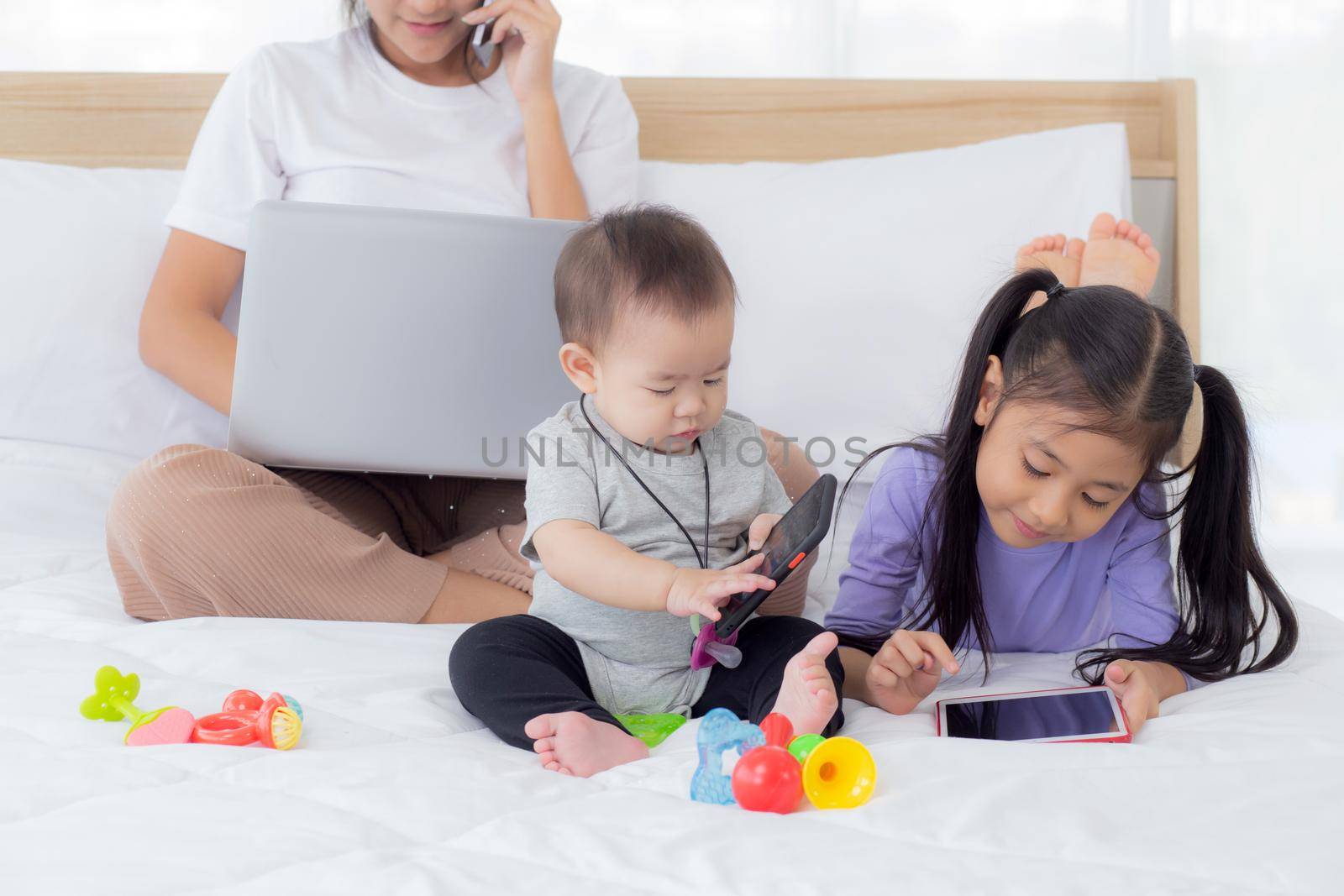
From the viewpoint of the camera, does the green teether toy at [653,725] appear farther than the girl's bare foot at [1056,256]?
No

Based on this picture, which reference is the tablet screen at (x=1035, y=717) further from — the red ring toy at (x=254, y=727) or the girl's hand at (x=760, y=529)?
the red ring toy at (x=254, y=727)

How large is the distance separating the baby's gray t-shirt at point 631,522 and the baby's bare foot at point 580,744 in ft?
0.52

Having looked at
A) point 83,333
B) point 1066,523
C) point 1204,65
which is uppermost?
point 1204,65

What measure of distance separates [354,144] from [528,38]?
10.7 inches

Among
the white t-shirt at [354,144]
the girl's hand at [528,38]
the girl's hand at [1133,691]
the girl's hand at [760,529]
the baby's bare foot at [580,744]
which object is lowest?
the girl's hand at [1133,691]

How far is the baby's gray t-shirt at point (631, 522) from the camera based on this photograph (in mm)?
968

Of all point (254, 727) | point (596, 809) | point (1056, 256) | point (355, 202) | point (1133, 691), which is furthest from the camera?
point (355, 202)

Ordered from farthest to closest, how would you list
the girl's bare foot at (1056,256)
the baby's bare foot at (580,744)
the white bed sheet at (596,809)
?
1. the girl's bare foot at (1056,256)
2. the baby's bare foot at (580,744)
3. the white bed sheet at (596,809)

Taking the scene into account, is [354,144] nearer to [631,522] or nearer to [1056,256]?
[631,522]

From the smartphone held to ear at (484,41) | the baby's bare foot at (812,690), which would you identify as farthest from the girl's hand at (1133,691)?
the smartphone held to ear at (484,41)

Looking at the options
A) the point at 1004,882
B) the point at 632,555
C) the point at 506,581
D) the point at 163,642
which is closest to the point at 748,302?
the point at 506,581

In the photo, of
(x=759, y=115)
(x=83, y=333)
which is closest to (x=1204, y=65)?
(x=759, y=115)

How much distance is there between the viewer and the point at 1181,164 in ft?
5.77

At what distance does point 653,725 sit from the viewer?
93 cm
